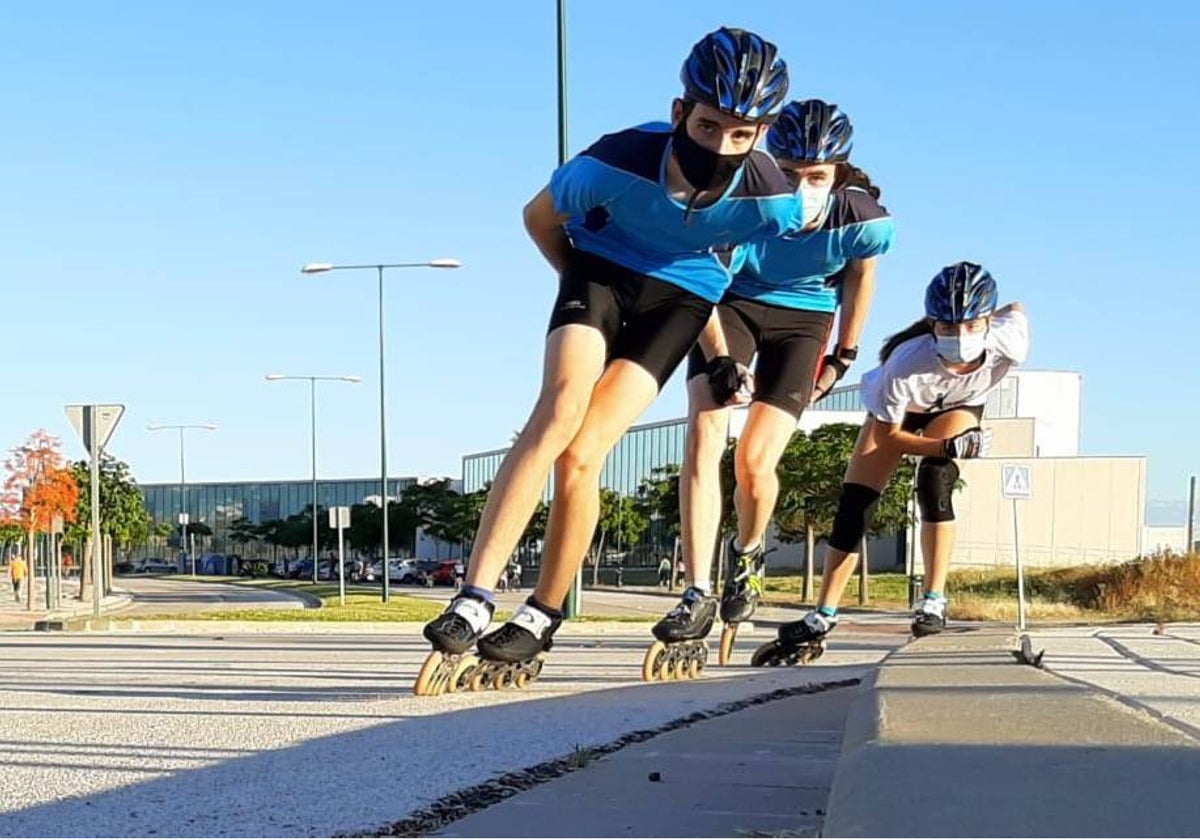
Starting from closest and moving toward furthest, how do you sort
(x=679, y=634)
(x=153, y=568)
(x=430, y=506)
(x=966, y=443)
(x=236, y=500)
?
(x=679, y=634)
(x=966, y=443)
(x=430, y=506)
(x=153, y=568)
(x=236, y=500)

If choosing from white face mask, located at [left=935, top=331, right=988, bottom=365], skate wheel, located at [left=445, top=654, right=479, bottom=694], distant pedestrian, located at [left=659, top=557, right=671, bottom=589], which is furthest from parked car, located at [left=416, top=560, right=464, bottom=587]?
skate wheel, located at [left=445, top=654, right=479, bottom=694]

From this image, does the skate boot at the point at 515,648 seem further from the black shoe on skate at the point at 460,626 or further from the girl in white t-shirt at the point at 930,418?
the girl in white t-shirt at the point at 930,418

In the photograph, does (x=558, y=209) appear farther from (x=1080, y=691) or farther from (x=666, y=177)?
(x=1080, y=691)

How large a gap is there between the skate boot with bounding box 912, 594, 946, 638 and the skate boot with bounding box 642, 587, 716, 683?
74.9 inches

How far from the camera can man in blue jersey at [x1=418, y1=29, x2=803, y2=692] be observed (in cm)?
513

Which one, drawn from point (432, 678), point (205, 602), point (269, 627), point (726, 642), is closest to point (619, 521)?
point (205, 602)

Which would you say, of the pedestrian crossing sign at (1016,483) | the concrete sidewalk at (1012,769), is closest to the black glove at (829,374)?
the concrete sidewalk at (1012,769)

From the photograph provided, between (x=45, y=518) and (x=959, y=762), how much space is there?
40.2m

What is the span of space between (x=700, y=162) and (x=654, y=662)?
2.22 m

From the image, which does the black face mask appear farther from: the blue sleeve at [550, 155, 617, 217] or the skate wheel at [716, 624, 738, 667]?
the skate wheel at [716, 624, 738, 667]

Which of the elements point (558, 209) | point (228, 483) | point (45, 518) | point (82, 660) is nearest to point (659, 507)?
point (45, 518)

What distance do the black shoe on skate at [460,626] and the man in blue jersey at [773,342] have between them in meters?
1.39

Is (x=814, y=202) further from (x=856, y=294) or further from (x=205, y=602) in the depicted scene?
(x=205, y=602)

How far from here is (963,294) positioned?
7.11 meters
